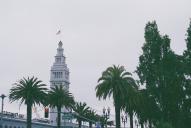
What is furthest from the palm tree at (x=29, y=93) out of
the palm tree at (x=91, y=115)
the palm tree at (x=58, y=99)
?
the palm tree at (x=91, y=115)

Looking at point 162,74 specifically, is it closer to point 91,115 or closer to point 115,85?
point 115,85

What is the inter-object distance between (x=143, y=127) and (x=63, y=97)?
17.0m

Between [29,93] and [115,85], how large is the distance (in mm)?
18966

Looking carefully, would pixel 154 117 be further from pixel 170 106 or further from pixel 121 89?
pixel 121 89

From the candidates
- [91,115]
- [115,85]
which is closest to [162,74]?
[115,85]

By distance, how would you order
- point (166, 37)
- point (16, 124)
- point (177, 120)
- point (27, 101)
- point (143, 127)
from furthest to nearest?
point (16, 124) → point (143, 127) → point (27, 101) → point (166, 37) → point (177, 120)

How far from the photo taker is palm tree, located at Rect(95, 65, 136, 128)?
70.6 metres

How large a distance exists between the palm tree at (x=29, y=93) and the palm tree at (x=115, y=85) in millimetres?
14928

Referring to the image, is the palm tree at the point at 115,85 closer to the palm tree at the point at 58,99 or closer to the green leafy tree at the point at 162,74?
the green leafy tree at the point at 162,74

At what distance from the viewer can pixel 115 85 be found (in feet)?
235

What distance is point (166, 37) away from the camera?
255 feet

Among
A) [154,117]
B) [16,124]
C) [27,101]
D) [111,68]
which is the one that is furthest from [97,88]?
[16,124]

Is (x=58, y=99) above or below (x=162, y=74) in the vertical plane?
below

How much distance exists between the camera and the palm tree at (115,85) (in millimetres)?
70625
